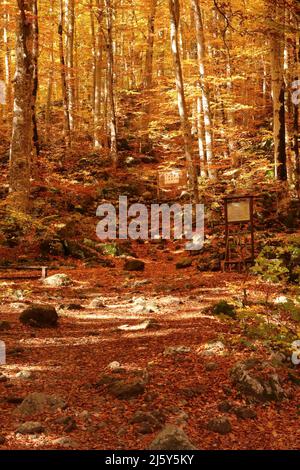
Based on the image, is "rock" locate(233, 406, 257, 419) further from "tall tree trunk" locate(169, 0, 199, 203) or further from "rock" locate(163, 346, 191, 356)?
"tall tree trunk" locate(169, 0, 199, 203)

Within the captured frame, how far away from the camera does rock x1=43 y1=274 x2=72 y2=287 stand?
9.32 metres

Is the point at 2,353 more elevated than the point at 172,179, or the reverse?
the point at 172,179

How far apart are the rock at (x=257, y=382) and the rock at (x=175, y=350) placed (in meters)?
0.81

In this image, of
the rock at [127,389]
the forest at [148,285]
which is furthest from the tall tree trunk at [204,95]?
the rock at [127,389]

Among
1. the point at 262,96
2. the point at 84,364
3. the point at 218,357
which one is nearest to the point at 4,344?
the point at 84,364

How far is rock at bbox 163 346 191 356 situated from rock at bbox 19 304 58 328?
1.90 meters

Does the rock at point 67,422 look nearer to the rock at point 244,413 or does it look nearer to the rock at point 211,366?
the rock at point 244,413

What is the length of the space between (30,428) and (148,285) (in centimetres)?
637

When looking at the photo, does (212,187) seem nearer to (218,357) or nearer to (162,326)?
(162,326)

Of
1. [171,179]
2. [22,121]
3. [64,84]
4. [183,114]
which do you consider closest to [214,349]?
[22,121]

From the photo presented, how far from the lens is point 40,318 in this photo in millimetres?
6215

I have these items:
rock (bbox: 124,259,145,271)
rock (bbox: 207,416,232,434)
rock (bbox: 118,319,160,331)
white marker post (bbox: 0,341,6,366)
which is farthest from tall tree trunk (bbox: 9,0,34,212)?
rock (bbox: 207,416,232,434)

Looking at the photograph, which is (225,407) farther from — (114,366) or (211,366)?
(114,366)

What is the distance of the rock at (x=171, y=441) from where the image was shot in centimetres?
306
